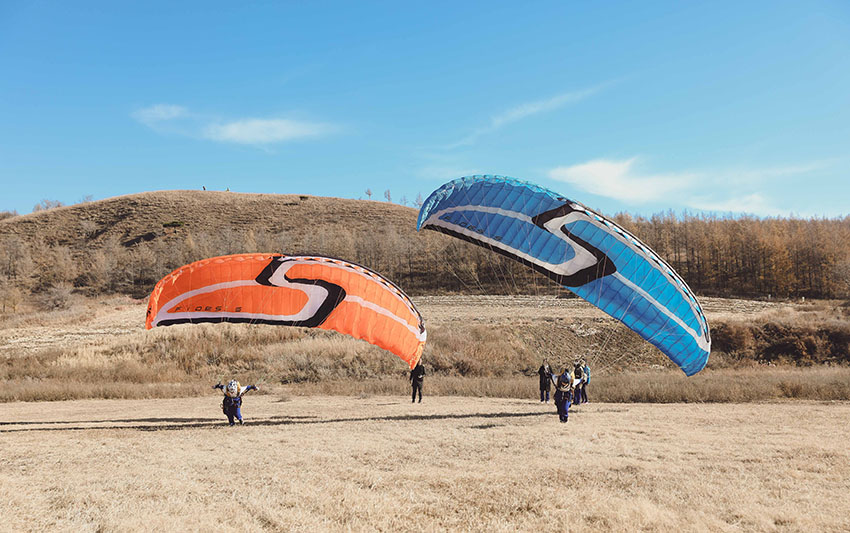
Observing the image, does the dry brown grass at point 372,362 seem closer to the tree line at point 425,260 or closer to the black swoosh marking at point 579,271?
the black swoosh marking at point 579,271

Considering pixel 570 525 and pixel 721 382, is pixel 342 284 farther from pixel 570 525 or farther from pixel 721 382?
pixel 721 382

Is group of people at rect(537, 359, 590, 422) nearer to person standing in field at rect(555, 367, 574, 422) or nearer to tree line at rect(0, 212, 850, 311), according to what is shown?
person standing in field at rect(555, 367, 574, 422)

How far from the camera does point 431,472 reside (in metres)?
8.16

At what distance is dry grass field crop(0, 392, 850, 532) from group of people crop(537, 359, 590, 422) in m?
0.55

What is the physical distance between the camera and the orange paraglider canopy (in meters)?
12.8

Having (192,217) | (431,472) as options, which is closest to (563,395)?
(431,472)

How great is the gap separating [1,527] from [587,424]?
11.4 metres

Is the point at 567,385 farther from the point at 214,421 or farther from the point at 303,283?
the point at 214,421

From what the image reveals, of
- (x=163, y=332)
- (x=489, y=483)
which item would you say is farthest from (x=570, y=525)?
(x=163, y=332)

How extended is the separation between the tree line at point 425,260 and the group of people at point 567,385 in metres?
38.4

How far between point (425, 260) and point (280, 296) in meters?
62.7

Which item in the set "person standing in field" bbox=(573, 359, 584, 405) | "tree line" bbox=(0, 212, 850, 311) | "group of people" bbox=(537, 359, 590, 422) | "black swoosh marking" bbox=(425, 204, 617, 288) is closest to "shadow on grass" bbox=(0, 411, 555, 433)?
"group of people" bbox=(537, 359, 590, 422)

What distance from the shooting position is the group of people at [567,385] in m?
13.3

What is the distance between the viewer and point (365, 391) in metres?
21.5
